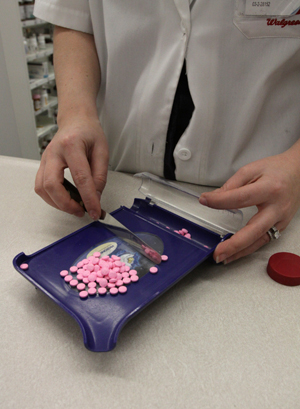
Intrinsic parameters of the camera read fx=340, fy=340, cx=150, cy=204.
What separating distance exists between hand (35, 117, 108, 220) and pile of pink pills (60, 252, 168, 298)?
0.12 m

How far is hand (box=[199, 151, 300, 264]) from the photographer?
54 centimetres

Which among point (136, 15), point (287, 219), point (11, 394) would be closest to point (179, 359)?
point (11, 394)

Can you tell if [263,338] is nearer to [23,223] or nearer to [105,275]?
[105,275]

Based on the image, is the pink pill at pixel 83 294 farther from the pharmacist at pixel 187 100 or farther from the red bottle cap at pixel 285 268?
the red bottle cap at pixel 285 268

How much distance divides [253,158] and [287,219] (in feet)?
0.61

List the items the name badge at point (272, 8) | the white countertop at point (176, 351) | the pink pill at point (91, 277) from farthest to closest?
the name badge at point (272, 8), the pink pill at point (91, 277), the white countertop at point (176, 351)

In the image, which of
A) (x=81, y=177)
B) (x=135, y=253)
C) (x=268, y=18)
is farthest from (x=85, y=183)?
(x=268, y=18)

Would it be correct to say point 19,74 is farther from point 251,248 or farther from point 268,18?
point 251,248

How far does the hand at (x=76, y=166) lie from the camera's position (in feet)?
2.02

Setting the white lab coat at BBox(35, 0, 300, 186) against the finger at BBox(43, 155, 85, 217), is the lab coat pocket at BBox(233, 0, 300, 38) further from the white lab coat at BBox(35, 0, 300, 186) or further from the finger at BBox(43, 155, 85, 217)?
the finger at BBox(43, 155, 85, 217)

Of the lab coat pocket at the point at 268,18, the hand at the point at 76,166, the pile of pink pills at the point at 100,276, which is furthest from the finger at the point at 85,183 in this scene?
the lab coat pocket at the point at 268,18

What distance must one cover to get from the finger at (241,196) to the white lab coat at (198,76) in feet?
0.66

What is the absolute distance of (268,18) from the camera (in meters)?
0.61

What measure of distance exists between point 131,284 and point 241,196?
0.73ft
